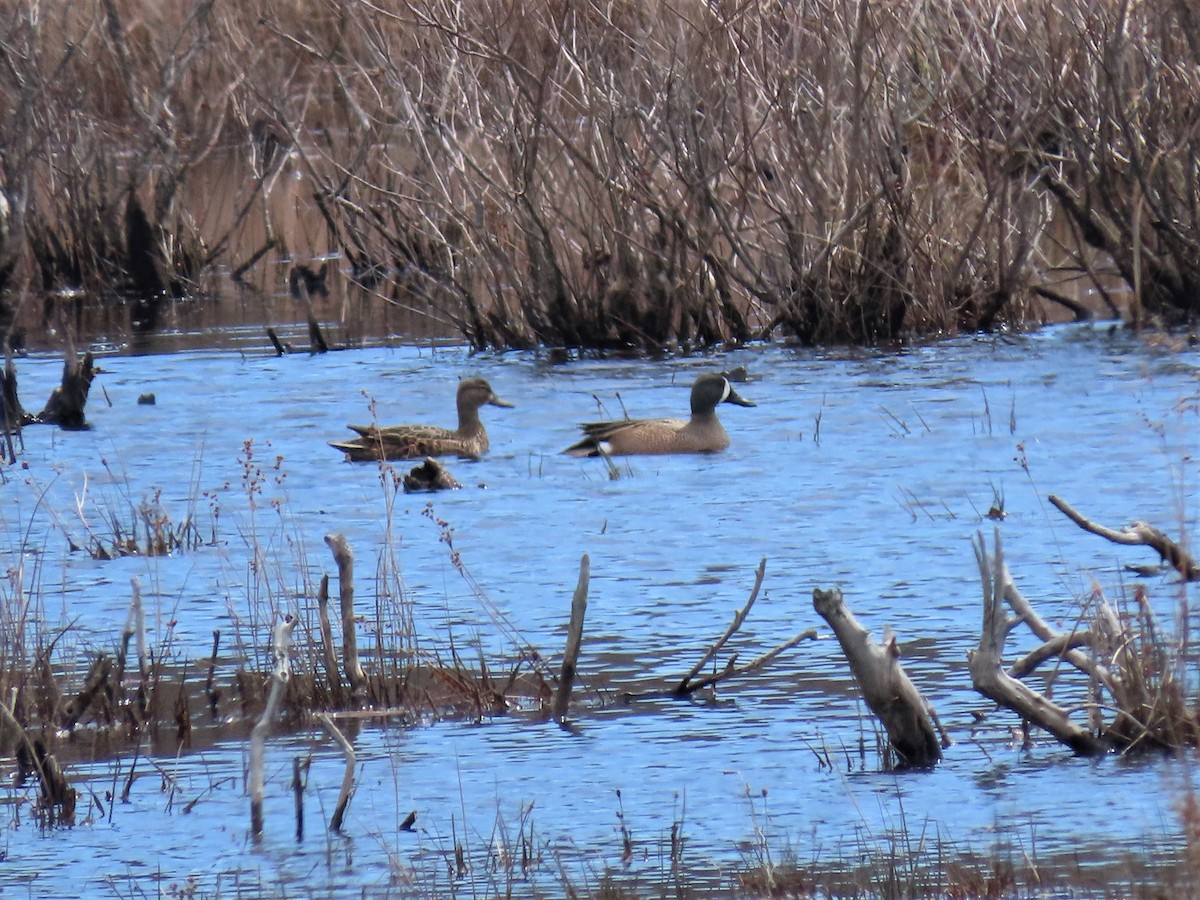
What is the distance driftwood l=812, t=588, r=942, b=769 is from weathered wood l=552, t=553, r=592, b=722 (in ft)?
2.57

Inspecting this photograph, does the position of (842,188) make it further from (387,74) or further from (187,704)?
(187,704)

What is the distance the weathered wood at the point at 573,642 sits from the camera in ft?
20.6

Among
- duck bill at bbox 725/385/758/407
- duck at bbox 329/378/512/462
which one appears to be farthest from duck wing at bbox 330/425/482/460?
duck bill at bbox 725/385/758/407

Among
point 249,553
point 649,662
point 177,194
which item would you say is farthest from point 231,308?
point 649,662

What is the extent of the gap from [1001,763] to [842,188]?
8802 mm

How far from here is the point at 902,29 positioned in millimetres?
13570

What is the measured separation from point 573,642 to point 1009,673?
119 cm

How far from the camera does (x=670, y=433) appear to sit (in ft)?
38.8

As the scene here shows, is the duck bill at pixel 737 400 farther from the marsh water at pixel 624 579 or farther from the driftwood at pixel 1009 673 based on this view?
the driftwood at pixel 1009 673

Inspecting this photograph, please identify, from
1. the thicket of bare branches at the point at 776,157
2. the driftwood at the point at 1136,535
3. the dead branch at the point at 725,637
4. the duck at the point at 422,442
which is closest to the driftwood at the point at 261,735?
the dead branch at the point at 725,637

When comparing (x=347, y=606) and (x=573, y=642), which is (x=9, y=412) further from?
(x=573, y=642)

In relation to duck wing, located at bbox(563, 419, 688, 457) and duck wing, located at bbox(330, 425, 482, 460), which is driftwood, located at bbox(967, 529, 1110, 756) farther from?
duck wing, located at bbox(330, 425, 482, 460)

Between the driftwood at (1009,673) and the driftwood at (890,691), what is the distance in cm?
17

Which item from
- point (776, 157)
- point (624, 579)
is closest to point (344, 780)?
point (624, 579)
